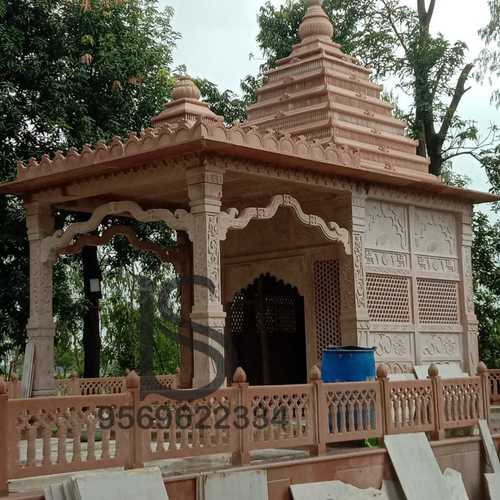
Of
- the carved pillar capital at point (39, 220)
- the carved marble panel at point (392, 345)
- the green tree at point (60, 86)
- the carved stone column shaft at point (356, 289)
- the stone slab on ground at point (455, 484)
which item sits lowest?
the stone slab on ground at point (455, 484)

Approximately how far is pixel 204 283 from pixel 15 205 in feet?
22.4

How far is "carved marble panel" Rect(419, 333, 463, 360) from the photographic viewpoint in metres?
11.7

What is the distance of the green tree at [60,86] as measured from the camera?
14391 mm

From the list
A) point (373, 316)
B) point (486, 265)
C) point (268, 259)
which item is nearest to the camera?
point (373, 316)

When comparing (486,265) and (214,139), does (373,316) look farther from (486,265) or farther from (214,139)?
(486,265)

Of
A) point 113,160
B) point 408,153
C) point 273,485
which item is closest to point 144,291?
point 408,153

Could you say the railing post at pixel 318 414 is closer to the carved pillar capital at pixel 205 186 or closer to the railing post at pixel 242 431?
the railing post at pixel 242 431

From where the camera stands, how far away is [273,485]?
732 cm

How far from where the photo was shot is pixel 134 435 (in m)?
6.66

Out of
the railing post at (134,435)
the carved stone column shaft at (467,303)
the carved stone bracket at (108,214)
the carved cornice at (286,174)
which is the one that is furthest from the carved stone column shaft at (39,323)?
the carved stone column shaft at (467,303)

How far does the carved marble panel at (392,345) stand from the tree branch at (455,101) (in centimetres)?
818

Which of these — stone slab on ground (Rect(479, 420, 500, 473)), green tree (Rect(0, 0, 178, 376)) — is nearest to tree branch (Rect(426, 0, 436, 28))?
green tree (Rect(0, 0, 178, 376))

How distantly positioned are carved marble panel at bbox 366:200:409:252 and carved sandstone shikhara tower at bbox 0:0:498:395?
2cm

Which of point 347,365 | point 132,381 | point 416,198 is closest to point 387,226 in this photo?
point 416,198
